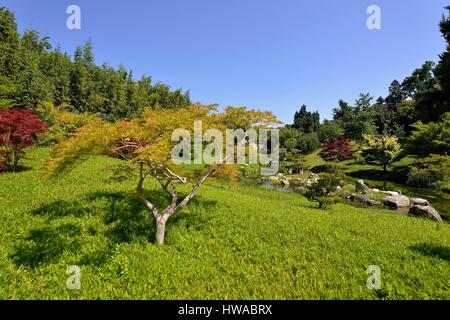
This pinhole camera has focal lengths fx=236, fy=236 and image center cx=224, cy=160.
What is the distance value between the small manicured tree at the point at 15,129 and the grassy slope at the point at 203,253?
4.16m

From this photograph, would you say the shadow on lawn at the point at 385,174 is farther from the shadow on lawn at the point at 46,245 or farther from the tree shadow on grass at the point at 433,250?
the shadow on lawn at the point at 46,245

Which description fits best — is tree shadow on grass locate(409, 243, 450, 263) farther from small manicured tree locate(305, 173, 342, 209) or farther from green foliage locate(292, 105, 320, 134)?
green foliage locate(292, 105, 320, 134)

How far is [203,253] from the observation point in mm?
6844

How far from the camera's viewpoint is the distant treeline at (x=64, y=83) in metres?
31.4

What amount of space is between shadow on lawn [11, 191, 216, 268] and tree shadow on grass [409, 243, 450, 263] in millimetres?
7085

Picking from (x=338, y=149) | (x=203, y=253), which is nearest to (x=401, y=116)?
(x=338, y=149)

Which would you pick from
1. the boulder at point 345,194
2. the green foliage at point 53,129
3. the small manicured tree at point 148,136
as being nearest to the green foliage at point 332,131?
the boulder at point 345,194

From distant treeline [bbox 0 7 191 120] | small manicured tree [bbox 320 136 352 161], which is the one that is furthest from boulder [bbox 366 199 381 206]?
distant treeline [bbox 0 7 191 120]

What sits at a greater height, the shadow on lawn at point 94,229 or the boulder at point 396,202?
the shadow on lawn at point 94,229

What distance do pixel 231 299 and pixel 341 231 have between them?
584 centimetres

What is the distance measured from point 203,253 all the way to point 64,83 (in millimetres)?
49669

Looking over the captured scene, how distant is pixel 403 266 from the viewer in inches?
246
